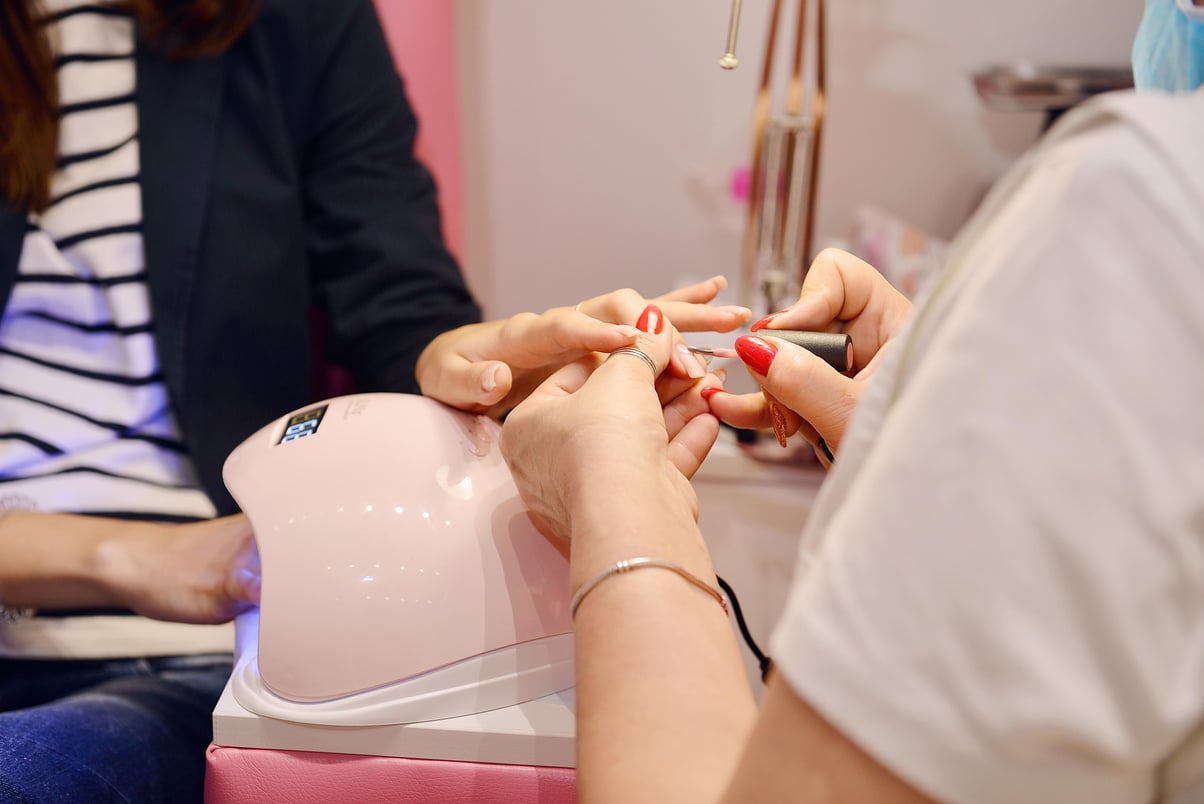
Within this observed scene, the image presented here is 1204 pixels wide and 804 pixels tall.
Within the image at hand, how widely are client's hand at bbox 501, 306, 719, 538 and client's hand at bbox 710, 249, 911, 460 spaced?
0.15ft

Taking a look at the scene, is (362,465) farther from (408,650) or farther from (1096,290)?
(1096,290)

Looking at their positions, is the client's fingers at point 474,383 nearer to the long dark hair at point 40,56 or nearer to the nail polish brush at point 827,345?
the nail polish brush at point 827,345

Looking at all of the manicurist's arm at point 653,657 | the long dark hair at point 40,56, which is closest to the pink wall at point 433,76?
the long dark hair at point 40,56

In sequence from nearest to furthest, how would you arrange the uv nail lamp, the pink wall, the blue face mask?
the blue face mask → the uv nail lamp → the pink wall

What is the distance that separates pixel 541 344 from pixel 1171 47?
1.43 ft

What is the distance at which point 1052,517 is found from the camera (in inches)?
11.1

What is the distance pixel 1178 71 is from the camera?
0.47 meters

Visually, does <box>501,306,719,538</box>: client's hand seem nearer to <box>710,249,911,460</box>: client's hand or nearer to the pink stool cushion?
<box>710,249,911,460</box>: client's hand

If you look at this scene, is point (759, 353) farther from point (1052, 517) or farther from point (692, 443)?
point (1052, 517)

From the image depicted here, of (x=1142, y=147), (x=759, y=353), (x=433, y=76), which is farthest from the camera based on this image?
(x=433, y=76)

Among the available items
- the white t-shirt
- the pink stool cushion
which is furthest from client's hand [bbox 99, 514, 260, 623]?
the white t-shirt

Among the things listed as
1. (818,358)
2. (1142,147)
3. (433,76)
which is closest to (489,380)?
(818,358)

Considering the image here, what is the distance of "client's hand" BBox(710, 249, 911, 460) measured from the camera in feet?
2.10

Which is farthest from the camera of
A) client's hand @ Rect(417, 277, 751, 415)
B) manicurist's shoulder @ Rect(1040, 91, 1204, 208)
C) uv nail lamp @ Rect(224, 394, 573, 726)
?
client's hand @ Rect(417, 277, 751, 415)
